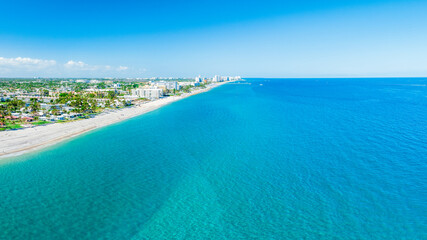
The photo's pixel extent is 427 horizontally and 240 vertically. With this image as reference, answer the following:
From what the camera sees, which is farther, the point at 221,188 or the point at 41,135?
the point at 41,135

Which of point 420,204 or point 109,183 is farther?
point 109,183

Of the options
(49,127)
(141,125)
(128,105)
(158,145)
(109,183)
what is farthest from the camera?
(128,105)

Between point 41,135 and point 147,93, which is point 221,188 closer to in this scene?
point 41,135

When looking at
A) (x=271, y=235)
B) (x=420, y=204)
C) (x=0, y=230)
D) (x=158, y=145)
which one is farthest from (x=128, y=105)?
→ (x=420, y=204)

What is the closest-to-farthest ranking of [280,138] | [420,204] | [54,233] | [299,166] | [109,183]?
[54,233]
[420,204]
[109,183]
[299,166]
[280,138]

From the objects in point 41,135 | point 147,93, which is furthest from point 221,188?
point 147,93

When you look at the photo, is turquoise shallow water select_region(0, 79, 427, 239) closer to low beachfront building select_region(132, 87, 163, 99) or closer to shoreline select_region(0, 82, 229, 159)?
shoreline select_region(0, 82, 229, 159)

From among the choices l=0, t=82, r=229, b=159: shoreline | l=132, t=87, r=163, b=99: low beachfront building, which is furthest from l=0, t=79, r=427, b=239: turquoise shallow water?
l=132, t=87, r=163, b=99: low beachfront building

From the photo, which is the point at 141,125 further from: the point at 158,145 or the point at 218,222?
the point at 218,222
